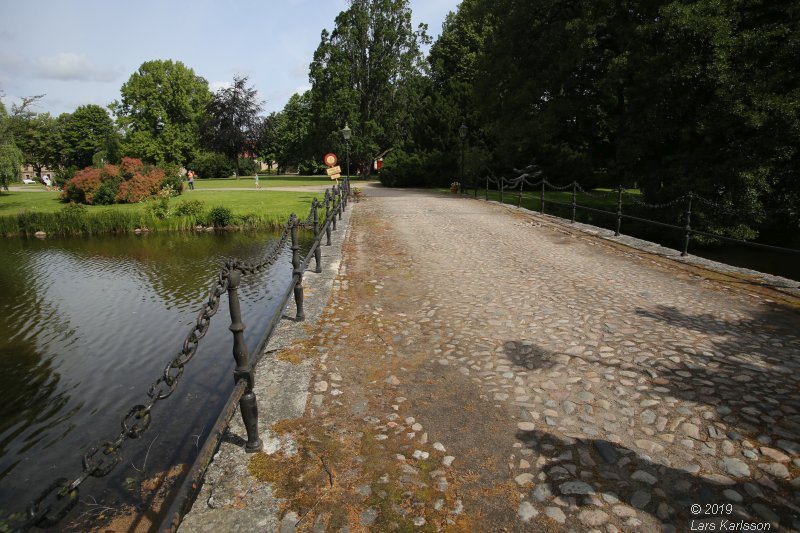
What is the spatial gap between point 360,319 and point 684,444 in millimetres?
3667

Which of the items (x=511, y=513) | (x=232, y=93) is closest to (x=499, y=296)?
(x=511, y=513)

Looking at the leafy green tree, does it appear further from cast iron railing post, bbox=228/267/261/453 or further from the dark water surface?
cast iron railing post, bbox=228/267/261/453

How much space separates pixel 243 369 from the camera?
9.95ft

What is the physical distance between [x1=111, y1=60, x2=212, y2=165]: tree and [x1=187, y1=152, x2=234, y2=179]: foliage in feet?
3.52

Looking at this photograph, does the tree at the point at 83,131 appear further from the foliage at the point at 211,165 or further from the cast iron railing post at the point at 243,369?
the cast iron railing post at the point at 243,369

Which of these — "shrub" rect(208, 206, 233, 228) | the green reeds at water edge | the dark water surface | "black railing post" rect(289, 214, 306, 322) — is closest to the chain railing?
"black railing post" rect(289, 214, 306, 322)

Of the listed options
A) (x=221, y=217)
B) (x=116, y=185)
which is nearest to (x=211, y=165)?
(x=116, y=185)

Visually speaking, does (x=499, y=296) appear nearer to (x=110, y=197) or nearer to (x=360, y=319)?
(x=360, y=319)

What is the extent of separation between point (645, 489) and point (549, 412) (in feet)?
2.91

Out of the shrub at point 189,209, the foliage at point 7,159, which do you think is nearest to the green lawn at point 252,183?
the foliage at point 7,159

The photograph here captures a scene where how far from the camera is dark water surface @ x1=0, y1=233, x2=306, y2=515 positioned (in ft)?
16.1

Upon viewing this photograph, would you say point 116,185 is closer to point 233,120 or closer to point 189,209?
point 189,209

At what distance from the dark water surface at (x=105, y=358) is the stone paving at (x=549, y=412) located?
6.64ft

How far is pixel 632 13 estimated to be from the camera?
1772 centimetres
